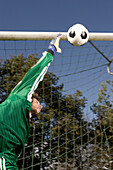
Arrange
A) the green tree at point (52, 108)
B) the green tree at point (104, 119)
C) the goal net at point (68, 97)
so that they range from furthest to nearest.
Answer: the green tree at point (52, 108), the green tree at point (104, 119), the goal net at point (68, 97)

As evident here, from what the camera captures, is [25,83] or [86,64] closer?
[25,83]

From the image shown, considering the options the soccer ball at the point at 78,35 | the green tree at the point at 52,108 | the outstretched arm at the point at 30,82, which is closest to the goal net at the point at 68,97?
the green tree at the point at 52,108

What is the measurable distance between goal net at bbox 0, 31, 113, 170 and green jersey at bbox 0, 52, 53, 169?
209cm

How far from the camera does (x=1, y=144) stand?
141cm

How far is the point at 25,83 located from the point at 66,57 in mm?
2591

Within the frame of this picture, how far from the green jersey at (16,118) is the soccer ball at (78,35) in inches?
56.5

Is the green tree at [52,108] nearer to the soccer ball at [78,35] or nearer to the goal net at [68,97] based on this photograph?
the goal net at [68,97]

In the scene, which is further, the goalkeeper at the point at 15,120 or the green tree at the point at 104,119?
the green tree at the point at 104,119

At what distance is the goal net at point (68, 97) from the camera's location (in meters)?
3.98

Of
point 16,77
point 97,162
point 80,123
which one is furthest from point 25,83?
point 97,162

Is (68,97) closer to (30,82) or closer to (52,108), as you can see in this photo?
(52,108)

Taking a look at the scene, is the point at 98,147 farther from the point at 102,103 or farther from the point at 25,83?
the point at 25,83

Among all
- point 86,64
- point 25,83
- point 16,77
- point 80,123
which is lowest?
point 25,83

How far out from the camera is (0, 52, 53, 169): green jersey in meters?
1.42
